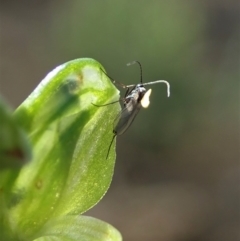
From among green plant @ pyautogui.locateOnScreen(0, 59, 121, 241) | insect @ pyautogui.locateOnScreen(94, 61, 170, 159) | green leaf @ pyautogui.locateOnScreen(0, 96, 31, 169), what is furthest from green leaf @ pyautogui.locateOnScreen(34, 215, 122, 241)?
green leaf @ pyautogui.locateOnScreen(0, 96, 31, 169)

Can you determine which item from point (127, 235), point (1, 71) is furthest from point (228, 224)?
point (1, 71)

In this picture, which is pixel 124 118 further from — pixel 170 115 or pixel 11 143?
pixel 170 115

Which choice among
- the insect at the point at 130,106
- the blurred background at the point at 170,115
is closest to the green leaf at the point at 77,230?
the insect at the point at 130,106

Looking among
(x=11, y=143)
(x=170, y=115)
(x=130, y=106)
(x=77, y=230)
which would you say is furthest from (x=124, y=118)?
(x=170, y=115)

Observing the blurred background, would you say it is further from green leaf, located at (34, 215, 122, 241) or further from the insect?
green leaf, located at (34, 215, 122, 241)

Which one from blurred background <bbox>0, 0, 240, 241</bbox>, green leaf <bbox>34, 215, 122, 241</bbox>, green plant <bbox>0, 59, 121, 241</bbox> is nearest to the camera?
green plant <bbox>0, 59, 121, 241</bbox>

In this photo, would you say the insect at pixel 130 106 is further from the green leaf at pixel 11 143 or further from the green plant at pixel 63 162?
the green leaf at pixel 11 143
